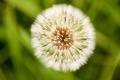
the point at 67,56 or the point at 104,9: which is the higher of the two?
the point at 104,9

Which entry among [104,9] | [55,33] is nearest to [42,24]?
[55,33]

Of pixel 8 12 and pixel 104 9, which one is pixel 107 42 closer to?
pixel 104 9
